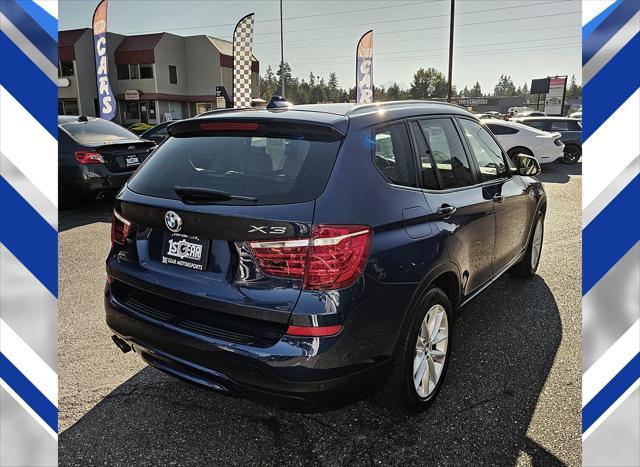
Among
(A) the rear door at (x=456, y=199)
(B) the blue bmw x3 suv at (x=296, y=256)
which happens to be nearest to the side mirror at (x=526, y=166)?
(A) the rear door at (x=456, y=199)

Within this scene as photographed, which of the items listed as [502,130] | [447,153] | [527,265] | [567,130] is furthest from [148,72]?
[447,153]

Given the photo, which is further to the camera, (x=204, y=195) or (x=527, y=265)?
(x=527, y=265)

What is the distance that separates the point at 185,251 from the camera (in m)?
2.32

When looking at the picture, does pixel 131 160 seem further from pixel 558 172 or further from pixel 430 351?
pixel 558 172

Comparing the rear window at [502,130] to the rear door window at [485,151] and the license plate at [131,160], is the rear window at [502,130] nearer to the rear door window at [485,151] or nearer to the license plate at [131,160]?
the license plate at [131,160]

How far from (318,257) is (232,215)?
0.44 meters

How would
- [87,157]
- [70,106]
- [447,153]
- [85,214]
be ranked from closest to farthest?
[447,153] → [87,157] → [85,214] → [70,106]

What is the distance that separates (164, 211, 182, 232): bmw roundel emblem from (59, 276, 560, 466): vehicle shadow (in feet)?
3.00

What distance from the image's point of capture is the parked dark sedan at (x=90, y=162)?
767 cm

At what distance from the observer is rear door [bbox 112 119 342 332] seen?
6.86ft

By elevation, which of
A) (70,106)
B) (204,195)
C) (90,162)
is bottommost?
(90,162)

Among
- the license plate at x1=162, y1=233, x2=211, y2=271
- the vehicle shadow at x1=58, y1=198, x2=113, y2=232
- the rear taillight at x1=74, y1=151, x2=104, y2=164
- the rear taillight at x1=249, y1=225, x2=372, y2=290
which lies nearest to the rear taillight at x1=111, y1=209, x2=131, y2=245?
the license plate at x1=162, y1=233, x2=211, y2=271

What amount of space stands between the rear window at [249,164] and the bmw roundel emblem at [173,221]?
4.7 inches

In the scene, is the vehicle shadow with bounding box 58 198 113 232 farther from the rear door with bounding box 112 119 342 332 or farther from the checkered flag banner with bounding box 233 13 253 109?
the checkered flag banner with bounding box 233 13 253 109
